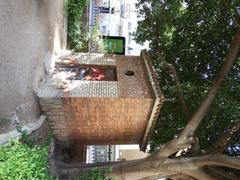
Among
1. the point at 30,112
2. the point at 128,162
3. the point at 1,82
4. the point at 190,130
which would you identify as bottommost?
the point at 128,162

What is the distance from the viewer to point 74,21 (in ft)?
67.1

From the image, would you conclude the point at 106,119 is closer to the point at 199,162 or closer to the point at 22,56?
the point at 199,162

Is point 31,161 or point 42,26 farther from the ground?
point 42,26

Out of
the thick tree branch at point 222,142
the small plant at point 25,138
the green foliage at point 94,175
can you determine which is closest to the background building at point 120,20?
the thick tree branch at point 222,142

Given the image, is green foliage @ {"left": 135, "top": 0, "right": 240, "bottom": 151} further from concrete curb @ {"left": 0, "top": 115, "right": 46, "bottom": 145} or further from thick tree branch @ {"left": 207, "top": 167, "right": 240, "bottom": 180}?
Answer: concrete curb @ {"left": 0, "top": 115, "right": 46, "bottom": 145}

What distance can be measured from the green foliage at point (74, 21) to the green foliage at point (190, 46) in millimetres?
4901

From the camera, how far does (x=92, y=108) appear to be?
1218 cm

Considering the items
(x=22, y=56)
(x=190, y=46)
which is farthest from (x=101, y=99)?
(x=190, y=46)

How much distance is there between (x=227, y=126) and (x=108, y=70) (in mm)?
4696

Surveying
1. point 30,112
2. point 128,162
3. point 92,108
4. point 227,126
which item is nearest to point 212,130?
point 227,126

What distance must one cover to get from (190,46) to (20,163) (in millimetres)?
9768

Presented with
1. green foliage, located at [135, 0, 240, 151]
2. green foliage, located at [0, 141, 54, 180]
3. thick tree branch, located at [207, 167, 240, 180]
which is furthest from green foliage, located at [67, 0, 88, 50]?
green foliage, located at [0, 141, 54, 180]

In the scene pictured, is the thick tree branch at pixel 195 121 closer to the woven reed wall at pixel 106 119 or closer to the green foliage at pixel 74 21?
the woven reed wall at pixel 106 119

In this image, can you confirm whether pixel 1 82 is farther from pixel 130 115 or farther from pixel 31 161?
pixel 130 115
